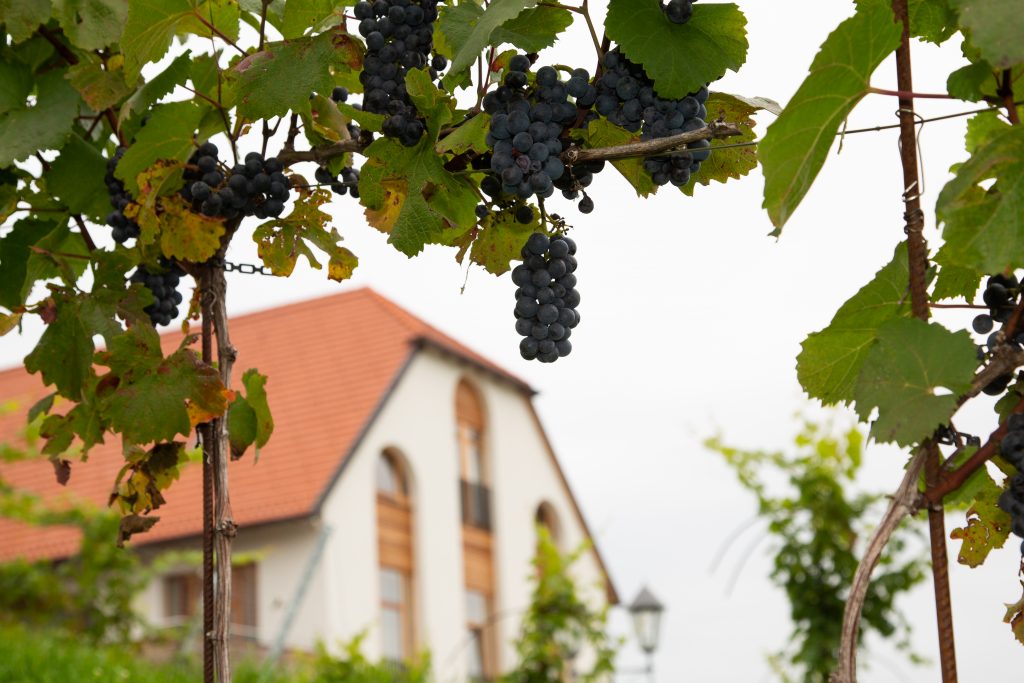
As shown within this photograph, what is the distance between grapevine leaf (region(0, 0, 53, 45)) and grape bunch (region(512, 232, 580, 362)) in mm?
978

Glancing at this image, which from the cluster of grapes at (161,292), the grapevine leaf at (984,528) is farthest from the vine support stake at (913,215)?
the cluster of grapes at (161,292)

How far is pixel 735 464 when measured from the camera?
9.05 metres

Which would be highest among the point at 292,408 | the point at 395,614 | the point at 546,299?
the point at 292,408

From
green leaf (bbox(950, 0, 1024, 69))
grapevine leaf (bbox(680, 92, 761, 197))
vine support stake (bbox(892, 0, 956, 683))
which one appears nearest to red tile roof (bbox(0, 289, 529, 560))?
grapevine leaf (bbox(680, 92, 761, 197))

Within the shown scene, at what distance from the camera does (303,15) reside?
81.1 inches

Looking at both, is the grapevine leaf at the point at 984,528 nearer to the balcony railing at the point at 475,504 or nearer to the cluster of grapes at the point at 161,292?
the cluster of grapes at the point at 161,292

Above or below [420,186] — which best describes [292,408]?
above

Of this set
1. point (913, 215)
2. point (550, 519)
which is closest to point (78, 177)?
point (913, 215)

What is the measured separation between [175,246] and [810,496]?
7.32m

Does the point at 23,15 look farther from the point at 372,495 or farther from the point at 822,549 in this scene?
the point at 372,495

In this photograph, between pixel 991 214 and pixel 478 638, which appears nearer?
pixel 991 214

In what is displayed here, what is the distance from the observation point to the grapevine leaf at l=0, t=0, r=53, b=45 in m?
2.05

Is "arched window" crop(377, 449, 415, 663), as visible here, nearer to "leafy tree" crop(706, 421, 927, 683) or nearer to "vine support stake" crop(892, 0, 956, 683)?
"leafy tree" crop(706, 421, 927, 683)

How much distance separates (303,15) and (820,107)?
113 centimetres
